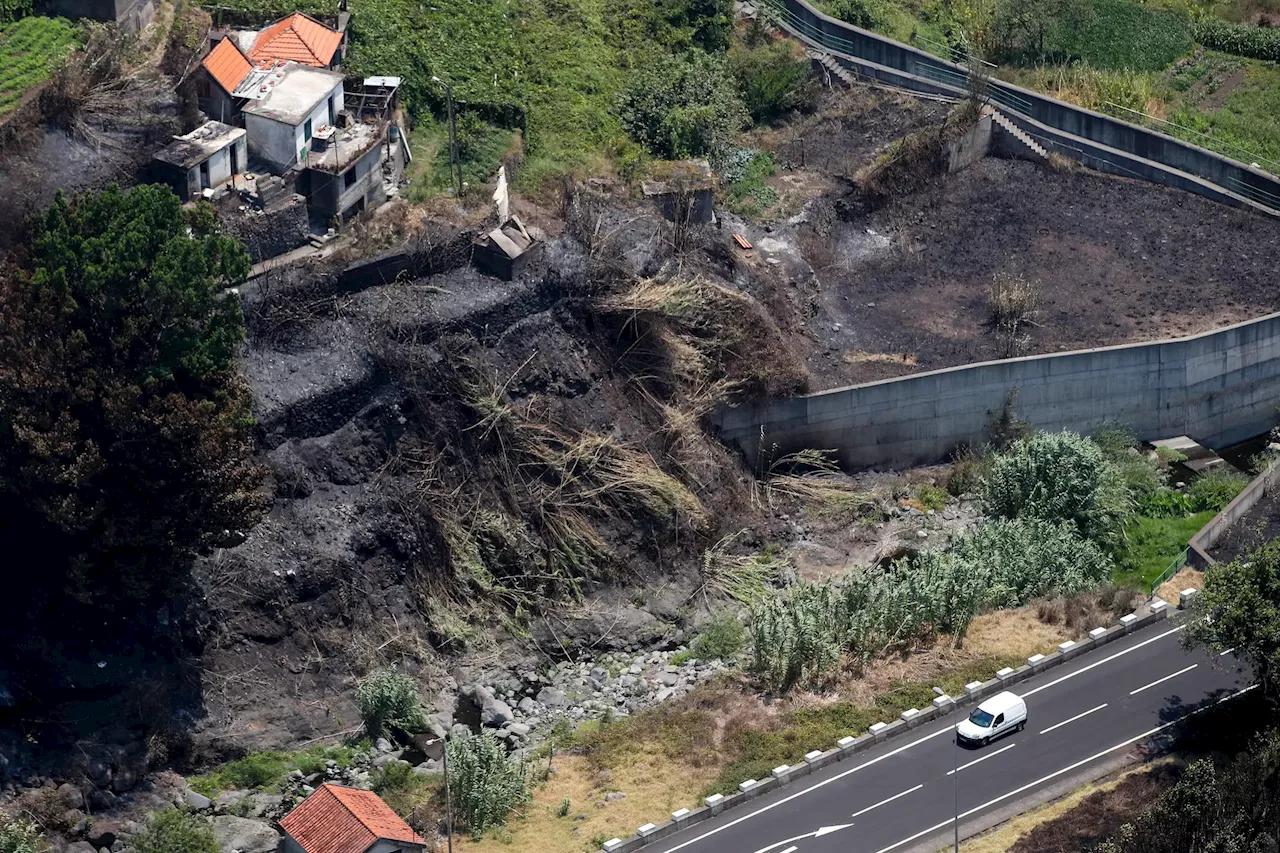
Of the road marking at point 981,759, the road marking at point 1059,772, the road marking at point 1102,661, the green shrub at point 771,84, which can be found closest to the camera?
the road marking at point 1059,772

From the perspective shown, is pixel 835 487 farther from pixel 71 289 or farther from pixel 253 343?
pixel 71 289

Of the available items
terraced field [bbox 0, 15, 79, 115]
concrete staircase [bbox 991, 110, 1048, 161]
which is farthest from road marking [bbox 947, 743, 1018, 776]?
terraced field [bbox 0, 15, 79, 115]

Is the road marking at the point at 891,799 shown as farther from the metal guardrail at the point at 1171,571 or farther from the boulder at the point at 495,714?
the metal guardrail at the point at 1171,571

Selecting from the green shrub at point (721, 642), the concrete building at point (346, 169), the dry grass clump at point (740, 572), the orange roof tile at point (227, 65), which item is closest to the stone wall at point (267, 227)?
the concrete building at point (346, 169)

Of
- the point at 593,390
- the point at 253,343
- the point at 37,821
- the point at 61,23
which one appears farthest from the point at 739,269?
the point at 37,821

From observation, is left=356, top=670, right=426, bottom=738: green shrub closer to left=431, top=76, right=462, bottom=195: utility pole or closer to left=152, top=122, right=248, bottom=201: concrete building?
left=152, top=122, right=248, bottom=201: concrete building

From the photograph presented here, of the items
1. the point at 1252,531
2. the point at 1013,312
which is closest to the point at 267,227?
the point at 1013,312

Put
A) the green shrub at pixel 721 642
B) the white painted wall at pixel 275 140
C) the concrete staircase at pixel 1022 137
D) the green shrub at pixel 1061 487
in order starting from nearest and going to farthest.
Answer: the green shrub at pixel 721 642
the green shrub at pixel 1061 487
the white painted wall at pixel 275 140
the concrete staircase at pixel 1022 137
